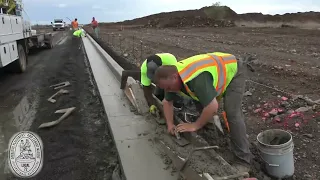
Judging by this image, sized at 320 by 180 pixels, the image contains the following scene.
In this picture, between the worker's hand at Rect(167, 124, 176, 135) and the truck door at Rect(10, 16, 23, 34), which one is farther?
the truck door at Rect(10, 16, 23, 34)

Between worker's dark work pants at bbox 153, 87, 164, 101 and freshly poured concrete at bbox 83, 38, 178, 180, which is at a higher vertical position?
worker's dark work pants at bbox 153, 87, 164, 101

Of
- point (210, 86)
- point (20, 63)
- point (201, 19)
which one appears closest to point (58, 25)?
point (201, 19)

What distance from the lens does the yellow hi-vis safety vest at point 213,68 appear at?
3.27 m

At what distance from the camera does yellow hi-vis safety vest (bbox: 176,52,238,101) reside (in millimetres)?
3266

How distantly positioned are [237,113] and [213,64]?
737 mm

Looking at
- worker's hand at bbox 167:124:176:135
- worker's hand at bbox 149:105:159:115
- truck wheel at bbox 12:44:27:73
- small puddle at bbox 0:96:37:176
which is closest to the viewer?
worker's hand at bbox 167:124:176:135

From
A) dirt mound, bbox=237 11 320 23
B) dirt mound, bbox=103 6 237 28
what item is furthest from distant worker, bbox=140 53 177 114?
dirt mound, bbox=103 6 237 28

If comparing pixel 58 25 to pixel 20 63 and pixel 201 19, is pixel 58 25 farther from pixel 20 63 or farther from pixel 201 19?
pixel 20 63

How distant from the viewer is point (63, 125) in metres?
5.72

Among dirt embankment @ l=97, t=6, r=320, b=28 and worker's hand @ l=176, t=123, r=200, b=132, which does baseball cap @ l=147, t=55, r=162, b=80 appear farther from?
dirt embankment @ l=97, t=6, r=320, b=28

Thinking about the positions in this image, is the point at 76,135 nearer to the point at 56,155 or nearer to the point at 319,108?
the point at 56,155

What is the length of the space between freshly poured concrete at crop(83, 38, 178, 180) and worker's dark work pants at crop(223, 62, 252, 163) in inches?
33.6

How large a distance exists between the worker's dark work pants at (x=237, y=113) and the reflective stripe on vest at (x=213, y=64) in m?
0.12
